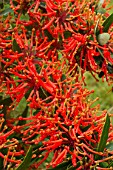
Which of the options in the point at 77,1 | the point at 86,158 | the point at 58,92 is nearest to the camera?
Result: the point at 86,158

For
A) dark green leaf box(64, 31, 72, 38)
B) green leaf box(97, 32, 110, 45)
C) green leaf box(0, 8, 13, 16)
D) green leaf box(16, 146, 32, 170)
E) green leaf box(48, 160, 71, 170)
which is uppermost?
green leaf box(0, 8, 13, 16)

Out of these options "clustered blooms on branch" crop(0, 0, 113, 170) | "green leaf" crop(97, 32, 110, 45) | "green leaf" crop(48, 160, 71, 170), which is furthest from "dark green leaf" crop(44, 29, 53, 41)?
"green leaf" crop(48, 160, 71, 170)

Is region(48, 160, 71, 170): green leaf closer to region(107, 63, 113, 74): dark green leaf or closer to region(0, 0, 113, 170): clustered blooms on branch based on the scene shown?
region(0, 0, 113, 170): clustered blooms on branch

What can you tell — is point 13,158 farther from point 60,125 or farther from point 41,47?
point 41,47

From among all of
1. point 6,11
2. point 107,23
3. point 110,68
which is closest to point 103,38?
point 107,23

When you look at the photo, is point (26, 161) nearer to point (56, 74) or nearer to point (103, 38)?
point (56, 74)

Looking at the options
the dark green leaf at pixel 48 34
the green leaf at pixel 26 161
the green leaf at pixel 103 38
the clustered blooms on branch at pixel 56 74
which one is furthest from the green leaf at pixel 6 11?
the green leaf at pixel 26 161

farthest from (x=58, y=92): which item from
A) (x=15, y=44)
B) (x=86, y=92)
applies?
(x=15, y=44)

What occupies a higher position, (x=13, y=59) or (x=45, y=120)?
(x=13, y=59)

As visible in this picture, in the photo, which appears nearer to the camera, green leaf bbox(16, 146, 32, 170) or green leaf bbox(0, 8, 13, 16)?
green leaf bbox(16, 146, 32, 170)
